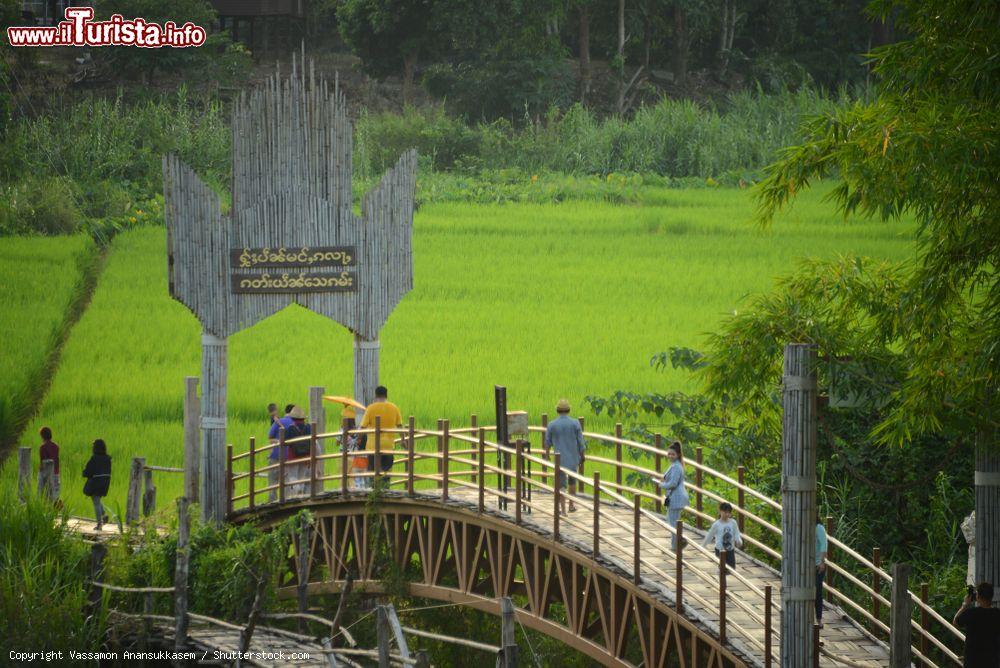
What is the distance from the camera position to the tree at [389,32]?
36.3 m

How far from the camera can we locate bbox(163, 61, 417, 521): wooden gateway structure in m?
19.3

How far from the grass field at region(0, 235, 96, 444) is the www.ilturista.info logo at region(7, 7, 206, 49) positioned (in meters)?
3.48

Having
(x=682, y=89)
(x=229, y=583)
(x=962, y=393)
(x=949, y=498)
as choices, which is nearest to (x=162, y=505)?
(x=229, y=583)

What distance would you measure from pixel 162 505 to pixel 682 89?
2203 cm

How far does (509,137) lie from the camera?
3722 cm

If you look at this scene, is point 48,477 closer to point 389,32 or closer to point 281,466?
point 281,466

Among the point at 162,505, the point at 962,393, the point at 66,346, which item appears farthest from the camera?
the point at 66,346

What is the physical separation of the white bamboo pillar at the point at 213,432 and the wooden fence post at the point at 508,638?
7.22 metres

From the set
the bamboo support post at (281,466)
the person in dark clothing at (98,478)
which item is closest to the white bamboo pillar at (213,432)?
the bamboo support post at (281,466)

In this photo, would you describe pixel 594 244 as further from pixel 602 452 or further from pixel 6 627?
pixel 6 627

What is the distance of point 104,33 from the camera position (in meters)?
31.7

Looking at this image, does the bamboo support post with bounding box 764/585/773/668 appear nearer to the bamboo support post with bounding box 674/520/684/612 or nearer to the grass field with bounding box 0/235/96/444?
the bamboo support post with bounding box 674/520/684/612

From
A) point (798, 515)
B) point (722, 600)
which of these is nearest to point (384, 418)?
point (722, 600)

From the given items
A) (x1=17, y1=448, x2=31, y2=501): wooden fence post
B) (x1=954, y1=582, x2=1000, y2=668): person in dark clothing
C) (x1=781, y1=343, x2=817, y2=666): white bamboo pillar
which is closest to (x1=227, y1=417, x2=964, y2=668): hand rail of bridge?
(x1=954, y1=582, x2=1000, y2=668): person in dark clothing
